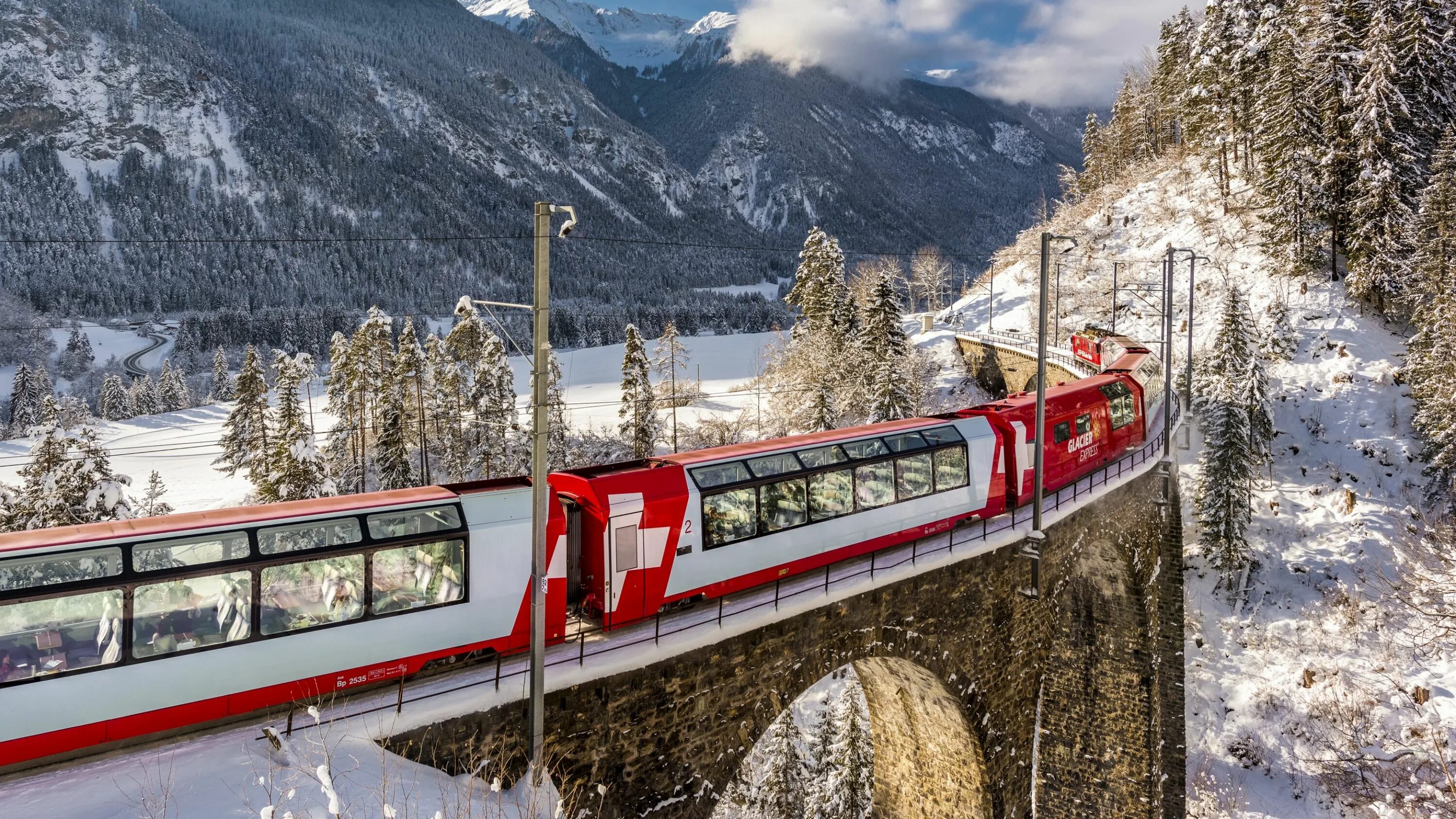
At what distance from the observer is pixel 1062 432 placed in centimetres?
2033

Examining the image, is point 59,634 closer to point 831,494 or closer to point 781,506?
point 781,506

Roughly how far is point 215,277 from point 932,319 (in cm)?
13595

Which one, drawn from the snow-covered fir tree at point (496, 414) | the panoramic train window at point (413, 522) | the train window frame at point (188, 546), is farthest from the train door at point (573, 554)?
the snow-covered fir tree at point (496, 414)

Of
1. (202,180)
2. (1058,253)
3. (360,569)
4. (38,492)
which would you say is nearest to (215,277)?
(202,180)

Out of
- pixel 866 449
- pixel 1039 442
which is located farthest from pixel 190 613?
pixel 1039 442

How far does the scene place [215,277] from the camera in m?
136

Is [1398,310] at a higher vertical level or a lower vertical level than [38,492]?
higher

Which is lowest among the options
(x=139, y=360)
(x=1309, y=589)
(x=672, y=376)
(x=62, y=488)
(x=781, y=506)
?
(x=1309, y=589)

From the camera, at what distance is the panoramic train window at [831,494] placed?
14.3m

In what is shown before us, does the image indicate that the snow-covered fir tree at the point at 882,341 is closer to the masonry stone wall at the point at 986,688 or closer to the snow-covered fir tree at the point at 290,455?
the masonry stone wall at the point at 986,688

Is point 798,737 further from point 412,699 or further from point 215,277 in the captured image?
point 215,277

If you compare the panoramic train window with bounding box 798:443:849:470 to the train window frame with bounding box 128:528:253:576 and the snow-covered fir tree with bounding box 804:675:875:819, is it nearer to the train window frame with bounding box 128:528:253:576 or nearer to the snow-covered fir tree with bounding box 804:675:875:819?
the train window frame with bounding box 128:528:253:576

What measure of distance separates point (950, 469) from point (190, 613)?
1430 cm

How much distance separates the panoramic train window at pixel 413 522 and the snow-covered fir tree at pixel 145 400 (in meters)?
81.5
